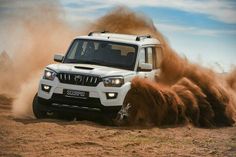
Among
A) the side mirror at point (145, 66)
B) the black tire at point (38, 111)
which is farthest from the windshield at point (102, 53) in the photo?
the black tire at point (38, 111)

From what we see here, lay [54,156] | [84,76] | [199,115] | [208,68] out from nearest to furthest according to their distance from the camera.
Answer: [54,156] < [84,76] < [199,115] < [208,68]

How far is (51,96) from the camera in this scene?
11.6m

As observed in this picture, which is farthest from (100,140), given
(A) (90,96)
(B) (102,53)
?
(B) (102,53)

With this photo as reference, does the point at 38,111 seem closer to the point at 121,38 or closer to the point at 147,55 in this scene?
the point at 121,38

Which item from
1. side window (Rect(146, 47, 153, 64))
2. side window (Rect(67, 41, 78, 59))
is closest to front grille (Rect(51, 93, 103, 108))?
side window (Rect(67, 41, 78, 59))

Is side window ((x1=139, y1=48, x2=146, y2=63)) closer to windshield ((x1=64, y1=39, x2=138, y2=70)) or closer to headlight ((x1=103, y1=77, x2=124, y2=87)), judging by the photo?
windshield ((x1=64, y1=39, x2=138, y2=70))

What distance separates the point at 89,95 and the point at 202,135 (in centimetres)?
245

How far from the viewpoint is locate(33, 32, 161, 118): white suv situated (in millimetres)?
11422

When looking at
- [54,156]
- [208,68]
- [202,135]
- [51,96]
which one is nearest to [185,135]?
[202,135]

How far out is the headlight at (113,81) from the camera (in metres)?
11.5

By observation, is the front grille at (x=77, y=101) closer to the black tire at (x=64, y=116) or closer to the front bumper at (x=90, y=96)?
the front bumper at (x=90, y=96)

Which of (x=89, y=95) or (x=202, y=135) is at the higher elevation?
(x=89, y=95)

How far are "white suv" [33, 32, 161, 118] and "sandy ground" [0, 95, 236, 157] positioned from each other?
1.27 ft

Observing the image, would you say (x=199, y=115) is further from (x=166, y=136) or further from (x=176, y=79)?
(x=166, y=136)
